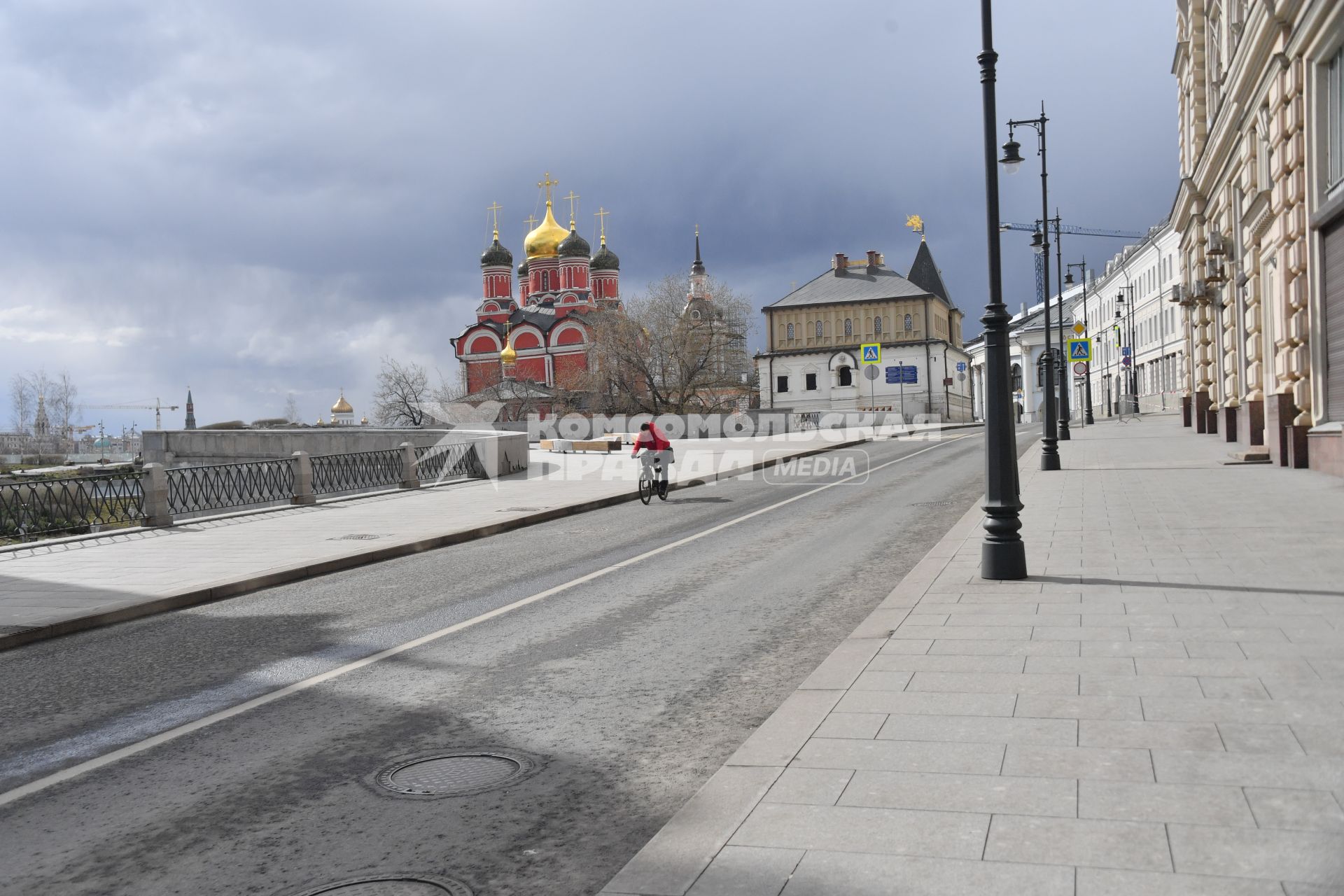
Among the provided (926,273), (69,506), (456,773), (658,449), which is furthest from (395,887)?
(926,273)

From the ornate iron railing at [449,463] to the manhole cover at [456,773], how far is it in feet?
76.1

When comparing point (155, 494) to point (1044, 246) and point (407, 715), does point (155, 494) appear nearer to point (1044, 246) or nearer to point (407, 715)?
point (407, 715)

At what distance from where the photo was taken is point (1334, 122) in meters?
16.7

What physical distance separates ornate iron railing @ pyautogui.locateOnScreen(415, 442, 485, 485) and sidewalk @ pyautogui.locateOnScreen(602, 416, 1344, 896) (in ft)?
69.4

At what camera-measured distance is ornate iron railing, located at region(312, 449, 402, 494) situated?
2427 centimetres

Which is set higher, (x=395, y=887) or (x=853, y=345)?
(x=853, y=345)

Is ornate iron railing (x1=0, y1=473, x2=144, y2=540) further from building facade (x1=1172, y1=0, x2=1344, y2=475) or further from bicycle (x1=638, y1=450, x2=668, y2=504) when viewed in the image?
building facade (x1=1172, y1=0, x2=1344, y2=475)

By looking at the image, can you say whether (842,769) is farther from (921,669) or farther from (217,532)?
(217,532)

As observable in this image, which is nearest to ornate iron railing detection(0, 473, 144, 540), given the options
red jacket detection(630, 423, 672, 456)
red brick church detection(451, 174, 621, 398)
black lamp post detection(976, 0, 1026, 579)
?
red jacket detection(630, 423, 672, 456)

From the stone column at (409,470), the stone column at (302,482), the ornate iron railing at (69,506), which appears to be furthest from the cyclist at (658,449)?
the ornate iron railing at (69,506)

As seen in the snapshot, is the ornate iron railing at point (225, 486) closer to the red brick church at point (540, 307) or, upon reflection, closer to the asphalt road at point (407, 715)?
the asphalt road at point (407, 715)

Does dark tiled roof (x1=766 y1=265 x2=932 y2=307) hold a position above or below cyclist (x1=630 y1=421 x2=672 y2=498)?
above

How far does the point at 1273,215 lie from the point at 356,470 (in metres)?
19.9

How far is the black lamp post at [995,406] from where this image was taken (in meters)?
9.18
